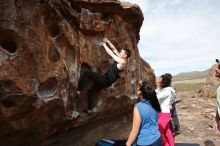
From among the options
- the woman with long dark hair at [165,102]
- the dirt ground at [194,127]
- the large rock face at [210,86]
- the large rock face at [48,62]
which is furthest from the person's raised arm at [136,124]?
the large rock face at [210,86]

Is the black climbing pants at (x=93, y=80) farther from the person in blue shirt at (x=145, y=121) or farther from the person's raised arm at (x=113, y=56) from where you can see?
the person in blue shirt at (x=145, y=121)

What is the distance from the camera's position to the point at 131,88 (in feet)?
37.9

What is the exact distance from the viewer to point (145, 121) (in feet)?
19.4

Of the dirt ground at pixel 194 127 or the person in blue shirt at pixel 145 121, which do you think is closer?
the person in blue shirt at pixel 145 121

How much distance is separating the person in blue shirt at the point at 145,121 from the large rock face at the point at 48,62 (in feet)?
6.84

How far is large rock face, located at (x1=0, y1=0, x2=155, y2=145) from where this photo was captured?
6.42 metres

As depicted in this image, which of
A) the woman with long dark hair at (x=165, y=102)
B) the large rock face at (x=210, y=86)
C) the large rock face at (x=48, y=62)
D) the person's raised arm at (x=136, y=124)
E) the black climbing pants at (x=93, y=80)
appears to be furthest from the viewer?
the large rock face at (x=210, y=86)

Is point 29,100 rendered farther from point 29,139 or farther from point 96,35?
point 96,35

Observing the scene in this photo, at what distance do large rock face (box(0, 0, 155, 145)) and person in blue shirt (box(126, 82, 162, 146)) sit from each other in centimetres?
208

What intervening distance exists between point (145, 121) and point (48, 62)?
242cm

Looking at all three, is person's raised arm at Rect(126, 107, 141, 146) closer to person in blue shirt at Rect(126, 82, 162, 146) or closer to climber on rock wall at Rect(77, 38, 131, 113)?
person in blue shirt at Rect(126, 82, 162, 146)

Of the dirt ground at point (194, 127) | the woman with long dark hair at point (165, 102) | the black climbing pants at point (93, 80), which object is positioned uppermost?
the black climbing pants at point (93, 80)

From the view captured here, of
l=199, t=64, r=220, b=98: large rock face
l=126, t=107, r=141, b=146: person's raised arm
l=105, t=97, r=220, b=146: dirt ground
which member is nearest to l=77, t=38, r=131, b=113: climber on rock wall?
l=105, t=97, r=220, b=146: dirt ground

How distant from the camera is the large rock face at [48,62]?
642 centimetres
